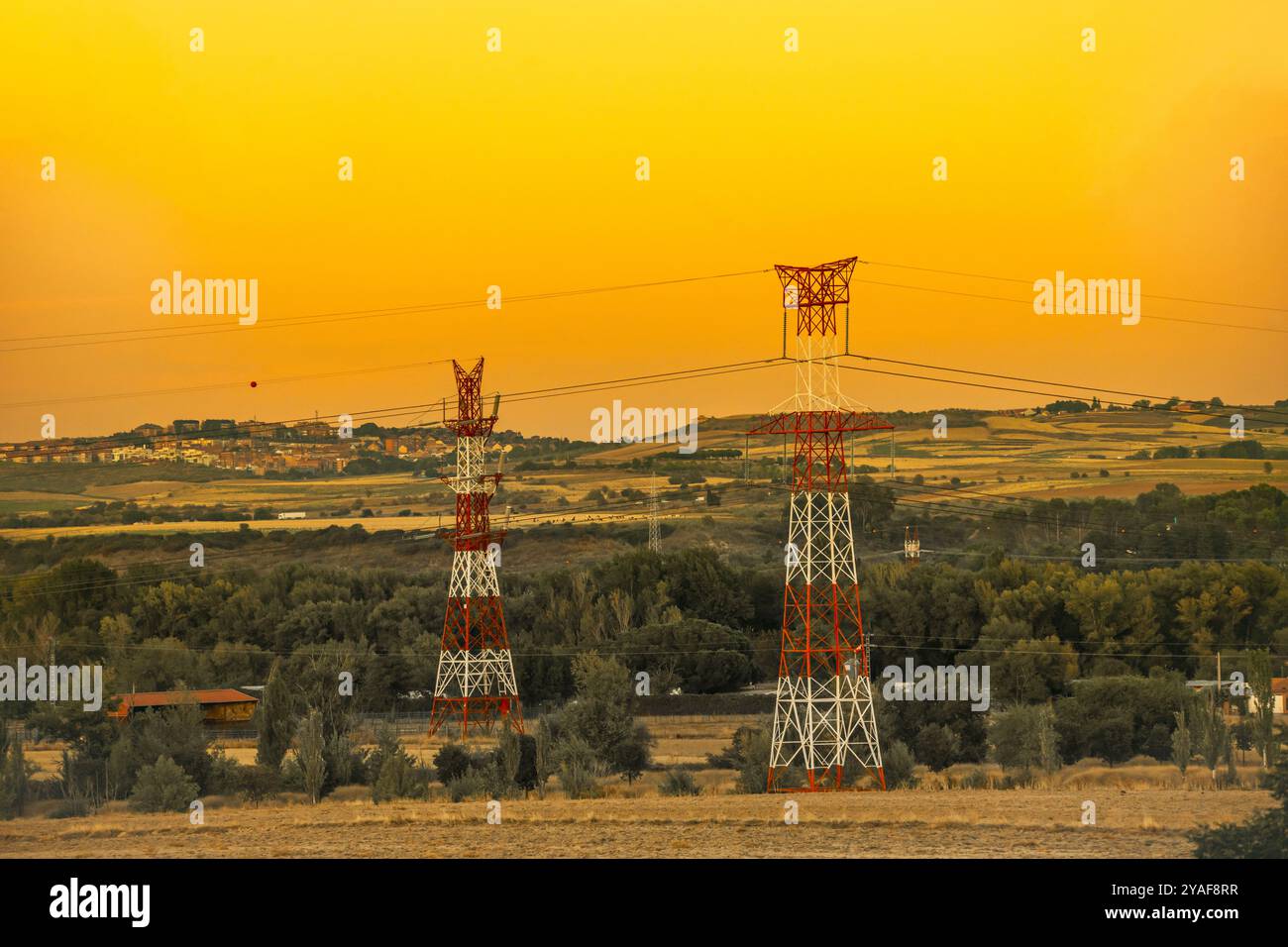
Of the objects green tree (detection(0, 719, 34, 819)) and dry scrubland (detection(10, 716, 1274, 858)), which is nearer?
dry scrubland (detection(10, 716, 1274, 858))

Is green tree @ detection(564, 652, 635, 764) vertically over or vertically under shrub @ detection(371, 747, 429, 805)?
over

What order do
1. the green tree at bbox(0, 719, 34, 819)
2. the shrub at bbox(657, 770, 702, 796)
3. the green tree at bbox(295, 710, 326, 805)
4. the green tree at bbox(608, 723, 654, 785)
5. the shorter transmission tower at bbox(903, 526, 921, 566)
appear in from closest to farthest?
the shrub at bbox(657, 770, 702, 796) → the green tree at bbox(0, 719, 34, 819) → the green tree at bbox(295, 710, 326, 805) → the green tree at bbox(608, 723, 654, 785) → the shorter transmission tower at bbox(903, 526, 921, 566)

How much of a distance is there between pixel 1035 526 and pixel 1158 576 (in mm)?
32066

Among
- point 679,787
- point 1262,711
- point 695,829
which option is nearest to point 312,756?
point 679,787

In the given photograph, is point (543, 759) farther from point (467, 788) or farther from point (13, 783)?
point (13, 783)

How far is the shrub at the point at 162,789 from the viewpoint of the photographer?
121 ft

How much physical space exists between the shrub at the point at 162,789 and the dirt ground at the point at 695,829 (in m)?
1.92

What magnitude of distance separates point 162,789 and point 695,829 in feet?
45.9

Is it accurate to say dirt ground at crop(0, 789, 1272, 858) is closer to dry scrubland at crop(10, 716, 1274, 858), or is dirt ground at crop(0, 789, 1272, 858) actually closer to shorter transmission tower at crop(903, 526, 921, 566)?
dry scrubland at crop(10, 716, 1274, 858)

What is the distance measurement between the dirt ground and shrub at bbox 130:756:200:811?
192 cm

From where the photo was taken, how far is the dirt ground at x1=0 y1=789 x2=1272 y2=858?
92.1 ft

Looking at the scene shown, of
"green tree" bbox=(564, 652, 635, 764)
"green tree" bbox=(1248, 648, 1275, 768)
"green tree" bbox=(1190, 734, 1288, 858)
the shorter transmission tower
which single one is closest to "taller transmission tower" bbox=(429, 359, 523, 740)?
"green tree" bbox=(564, 652, 635, 764)

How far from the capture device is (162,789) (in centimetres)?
3722

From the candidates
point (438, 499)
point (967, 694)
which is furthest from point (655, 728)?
point (438, 499)
